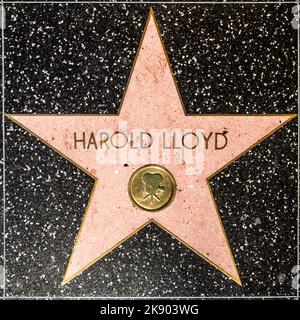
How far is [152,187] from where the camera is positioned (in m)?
1.11

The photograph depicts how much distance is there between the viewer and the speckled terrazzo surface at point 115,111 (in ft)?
3.63

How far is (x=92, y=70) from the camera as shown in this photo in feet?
3.64

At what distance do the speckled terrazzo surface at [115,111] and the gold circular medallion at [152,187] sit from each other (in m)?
0.07

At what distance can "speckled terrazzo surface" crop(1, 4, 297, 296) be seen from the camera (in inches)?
43.6

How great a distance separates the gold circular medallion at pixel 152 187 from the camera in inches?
43.5

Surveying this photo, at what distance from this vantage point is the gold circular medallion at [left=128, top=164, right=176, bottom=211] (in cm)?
110

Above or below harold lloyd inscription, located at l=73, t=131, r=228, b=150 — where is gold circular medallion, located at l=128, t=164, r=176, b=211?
below

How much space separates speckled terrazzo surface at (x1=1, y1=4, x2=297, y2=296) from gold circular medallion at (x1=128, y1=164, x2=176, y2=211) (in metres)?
0.07

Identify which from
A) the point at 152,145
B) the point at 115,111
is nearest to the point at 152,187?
the point at 152,145

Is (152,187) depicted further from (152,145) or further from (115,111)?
(115,111)

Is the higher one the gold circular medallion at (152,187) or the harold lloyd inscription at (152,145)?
the harold lloyd inscription at (152,145)

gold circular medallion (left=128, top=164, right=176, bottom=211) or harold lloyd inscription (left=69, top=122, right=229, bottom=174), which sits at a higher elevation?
harold lloyd inscription (left=69, top=122, right=229, bottom=174)

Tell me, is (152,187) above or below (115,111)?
below

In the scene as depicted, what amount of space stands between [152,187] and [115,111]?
0.67 feet
